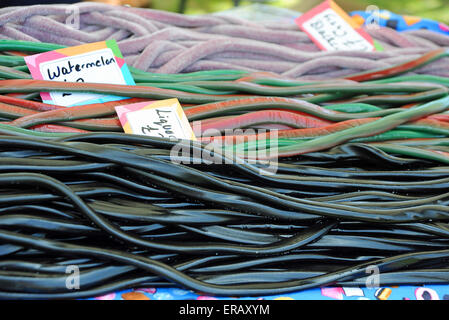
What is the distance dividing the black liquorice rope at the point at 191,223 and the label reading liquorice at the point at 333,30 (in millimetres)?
393

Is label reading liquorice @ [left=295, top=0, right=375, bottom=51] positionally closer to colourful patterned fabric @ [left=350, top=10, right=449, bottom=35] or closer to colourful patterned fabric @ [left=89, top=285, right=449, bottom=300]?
Result: colourful patterned fabric @ [left=350, top=10, right=449, bottom=35]

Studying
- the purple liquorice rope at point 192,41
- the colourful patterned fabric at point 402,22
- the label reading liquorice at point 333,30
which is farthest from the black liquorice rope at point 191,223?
the colourful patterned fabric at point 402,22

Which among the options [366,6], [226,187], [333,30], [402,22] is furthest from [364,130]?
[366,6]

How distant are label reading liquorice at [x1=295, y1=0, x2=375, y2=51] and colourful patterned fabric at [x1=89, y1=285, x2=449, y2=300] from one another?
1.62 feet

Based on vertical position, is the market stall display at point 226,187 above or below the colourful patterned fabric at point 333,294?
above

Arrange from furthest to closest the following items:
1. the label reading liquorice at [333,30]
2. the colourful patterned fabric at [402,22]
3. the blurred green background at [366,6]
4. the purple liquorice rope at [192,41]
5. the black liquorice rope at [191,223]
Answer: the blurred green background at [366,6], the colourful patterned fabric at [402,22], the label reading liquorice at [333,30], the purple liquorice rope at [192,41], the black liquorice rope at [191,223]

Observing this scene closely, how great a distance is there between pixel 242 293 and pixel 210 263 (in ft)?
0.17

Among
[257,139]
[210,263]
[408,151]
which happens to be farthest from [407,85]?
[210,263]

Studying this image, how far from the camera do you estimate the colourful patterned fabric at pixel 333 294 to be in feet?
1.59

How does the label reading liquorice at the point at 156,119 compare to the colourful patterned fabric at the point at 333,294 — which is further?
the label reading liquorice at the point at 156,119

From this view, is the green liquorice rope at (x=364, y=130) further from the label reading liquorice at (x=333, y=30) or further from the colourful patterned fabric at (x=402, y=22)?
the colourful patterned fabric at (x=402, y=22)

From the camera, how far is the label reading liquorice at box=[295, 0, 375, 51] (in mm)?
862

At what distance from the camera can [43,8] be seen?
779mm
